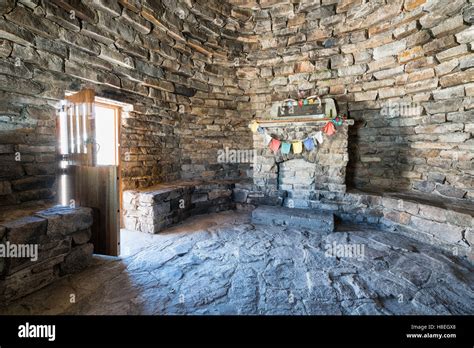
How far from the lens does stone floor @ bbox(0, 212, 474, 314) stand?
6.97 ft

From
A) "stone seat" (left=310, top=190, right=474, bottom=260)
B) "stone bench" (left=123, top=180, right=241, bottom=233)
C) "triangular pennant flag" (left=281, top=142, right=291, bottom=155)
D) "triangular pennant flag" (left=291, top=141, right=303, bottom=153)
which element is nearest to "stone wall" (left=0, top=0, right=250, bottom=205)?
"stone bench" (left=123, top=180, right=241, bottom=233)

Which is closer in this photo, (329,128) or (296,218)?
(296,218)

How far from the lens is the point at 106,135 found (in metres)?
4.14

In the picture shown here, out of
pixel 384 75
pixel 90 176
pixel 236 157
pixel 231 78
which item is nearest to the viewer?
pixel 90 176

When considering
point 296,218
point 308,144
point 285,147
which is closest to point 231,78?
point 285,147

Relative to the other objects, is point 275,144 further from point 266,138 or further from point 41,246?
point 41,246

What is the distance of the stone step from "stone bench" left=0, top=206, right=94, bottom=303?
3.06 meters

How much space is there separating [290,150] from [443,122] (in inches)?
111

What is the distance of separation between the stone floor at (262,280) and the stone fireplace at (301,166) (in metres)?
1.37

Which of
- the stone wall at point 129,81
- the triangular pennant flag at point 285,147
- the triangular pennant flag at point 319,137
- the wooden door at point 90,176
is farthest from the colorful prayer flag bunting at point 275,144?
the wooden door at point 90,176

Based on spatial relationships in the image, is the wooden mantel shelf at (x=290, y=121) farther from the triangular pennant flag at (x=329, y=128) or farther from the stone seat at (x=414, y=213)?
the stone seat at (x=414, y=213)

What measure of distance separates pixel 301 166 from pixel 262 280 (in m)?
3.14
